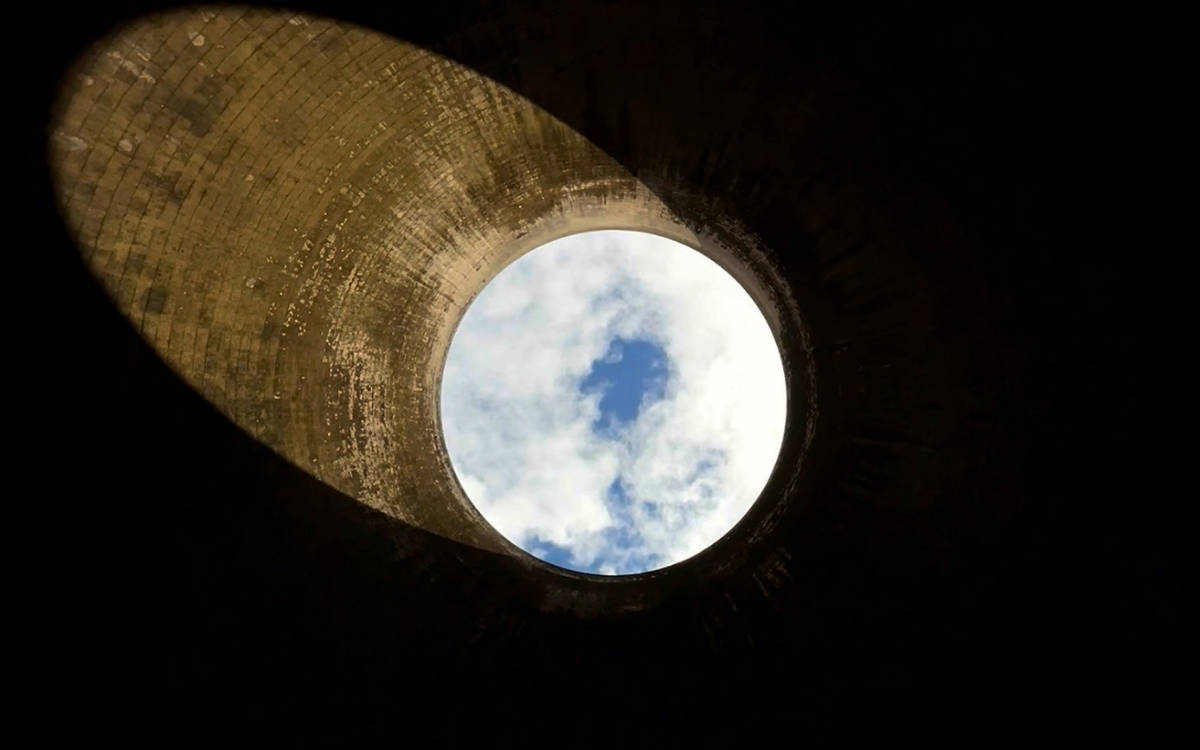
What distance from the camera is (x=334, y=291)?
6.80 metres

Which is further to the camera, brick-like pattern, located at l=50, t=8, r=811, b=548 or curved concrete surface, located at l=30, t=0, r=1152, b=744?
curved concrete surface, located at l=30, t=0, r=1152, b=744

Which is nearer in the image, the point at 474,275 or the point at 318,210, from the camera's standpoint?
the point at 318,210

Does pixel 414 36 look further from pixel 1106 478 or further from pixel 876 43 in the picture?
pixel 1106 478

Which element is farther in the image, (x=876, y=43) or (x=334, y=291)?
(x=334, y=291)

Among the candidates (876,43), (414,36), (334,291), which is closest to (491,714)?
(334,291)

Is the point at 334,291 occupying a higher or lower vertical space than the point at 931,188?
lower

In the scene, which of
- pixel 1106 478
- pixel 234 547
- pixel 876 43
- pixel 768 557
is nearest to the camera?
pixel 876 43

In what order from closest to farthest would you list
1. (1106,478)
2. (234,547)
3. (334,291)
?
(1106,478) < (234,547) < (334,291)

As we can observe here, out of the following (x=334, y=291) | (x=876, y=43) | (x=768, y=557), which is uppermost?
(x=876, y=43)

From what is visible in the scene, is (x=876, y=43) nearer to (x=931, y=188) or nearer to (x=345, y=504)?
(x=931, y=188)

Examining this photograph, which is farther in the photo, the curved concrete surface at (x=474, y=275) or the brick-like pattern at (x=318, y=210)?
the curved concrete surface at (x=474, y=275)

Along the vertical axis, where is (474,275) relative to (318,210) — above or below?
above

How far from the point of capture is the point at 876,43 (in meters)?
5.05

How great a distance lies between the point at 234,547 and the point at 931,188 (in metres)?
7.10
